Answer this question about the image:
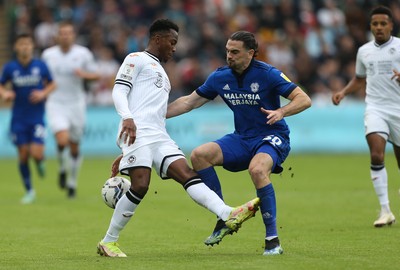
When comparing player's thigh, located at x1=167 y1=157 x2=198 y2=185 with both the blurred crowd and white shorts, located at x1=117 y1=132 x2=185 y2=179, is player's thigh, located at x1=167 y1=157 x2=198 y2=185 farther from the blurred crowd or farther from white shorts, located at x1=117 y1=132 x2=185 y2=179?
the blurred crowd

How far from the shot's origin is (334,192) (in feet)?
55.2

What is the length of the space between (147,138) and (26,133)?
774cm

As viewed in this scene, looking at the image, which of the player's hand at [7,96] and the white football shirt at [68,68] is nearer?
the player's hand at [7,96]

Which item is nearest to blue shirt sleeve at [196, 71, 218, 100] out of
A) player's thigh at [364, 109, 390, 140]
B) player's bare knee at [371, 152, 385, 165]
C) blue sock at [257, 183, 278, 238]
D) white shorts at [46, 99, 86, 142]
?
blue sock at [257, 183, 278, 238]

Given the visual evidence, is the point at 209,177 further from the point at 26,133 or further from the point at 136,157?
the point at 26,133

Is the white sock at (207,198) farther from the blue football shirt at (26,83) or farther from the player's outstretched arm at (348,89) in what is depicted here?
the blue football shirt at (26,83)

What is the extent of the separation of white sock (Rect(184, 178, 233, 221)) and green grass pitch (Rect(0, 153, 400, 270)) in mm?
462

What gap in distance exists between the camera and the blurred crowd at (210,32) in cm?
2709

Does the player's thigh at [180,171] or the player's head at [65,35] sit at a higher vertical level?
the player's head at [65,35]

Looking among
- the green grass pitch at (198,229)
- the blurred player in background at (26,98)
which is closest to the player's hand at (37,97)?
the blurred player in background at (26,98)

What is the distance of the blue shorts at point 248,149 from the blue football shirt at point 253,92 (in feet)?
0.31

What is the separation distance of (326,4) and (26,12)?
31.2 ft

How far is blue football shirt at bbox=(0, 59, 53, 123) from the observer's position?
16.8 metres

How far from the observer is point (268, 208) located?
370 inches
